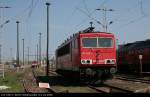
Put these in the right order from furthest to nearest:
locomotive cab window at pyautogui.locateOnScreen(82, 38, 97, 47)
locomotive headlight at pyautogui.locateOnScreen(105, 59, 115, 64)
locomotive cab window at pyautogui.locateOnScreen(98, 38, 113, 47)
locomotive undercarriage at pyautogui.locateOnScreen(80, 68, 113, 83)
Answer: locomotive cab window at pyautogui.locateOnScreen(98, 38, 113, 47) < locomotive cab window at pyautogui.locateOnScreen(82, 38, 97, 47) < locomotive headlight at pyautogui.locateOnScreen(105, 59, 115, 64) < locomotive undercarriage at pyautogui.locateOnScreen(80, 68, 113, 83)

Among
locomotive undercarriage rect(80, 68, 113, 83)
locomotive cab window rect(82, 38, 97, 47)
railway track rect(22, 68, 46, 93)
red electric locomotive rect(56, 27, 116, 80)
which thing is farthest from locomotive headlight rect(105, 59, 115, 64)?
railway track rect(22, 68, 46, 93)

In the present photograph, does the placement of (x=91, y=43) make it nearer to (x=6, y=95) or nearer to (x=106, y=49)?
(x=106, y=49)

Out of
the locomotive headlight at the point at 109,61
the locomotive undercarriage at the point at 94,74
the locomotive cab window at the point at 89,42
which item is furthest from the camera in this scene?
the locomotive cab window at the point at 89,42

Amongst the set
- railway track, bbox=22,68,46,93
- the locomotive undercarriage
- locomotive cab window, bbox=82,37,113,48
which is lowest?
railway track, bbox=22,68,46,93

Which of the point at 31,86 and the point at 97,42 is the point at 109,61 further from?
the point at 31,86

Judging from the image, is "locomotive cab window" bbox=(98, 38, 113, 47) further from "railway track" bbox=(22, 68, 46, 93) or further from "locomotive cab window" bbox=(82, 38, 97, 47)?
"railway track" bbox=(22, 68, 46, 93)

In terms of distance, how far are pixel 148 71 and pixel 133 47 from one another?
405 cm

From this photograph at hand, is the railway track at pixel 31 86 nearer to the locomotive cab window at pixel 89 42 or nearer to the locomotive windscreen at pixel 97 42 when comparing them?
the locomotive cab window at pixel 89 42

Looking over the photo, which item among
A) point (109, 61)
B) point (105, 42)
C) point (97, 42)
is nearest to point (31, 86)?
point (97, 42)

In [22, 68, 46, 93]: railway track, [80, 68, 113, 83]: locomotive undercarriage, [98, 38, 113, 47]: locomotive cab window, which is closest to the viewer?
[22, 68, 46, 93]: railway track

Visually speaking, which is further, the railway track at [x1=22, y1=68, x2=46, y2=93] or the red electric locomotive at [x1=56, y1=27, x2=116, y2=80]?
the red electric locomotive at [x1=56, y1=27, x2=116, y2=80]

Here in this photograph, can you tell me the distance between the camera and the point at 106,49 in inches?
987

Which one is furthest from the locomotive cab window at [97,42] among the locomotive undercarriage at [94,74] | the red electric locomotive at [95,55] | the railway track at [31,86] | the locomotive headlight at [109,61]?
the railway track at [31,86]

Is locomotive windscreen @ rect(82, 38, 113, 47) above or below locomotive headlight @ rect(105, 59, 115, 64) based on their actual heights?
above
